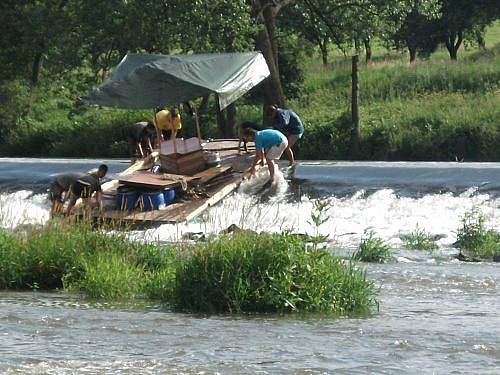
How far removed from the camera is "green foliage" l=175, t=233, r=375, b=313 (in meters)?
13.1

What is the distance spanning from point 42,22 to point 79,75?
230 cm

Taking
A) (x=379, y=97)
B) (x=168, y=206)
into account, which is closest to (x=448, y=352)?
(x=168, y=206)

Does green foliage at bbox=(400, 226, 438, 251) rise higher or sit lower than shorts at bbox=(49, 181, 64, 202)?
lower

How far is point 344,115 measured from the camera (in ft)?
123

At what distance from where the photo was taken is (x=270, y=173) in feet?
87.2

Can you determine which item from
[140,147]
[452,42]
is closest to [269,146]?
[140,147]

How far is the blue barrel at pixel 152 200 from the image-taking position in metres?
24.3

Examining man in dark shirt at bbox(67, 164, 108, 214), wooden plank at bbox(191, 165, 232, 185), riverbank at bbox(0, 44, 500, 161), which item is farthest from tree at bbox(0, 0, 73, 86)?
man in dark shirt at bbox(67, 164, 108, 214)

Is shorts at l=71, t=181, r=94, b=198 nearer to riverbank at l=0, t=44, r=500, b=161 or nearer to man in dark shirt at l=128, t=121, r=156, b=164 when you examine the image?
man in dark shirt at l=128, t=121, r=156, b=164

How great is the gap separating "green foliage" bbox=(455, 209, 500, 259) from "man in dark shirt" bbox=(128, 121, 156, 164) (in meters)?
10.6

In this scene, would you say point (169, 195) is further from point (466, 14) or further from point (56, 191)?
point (466, 14)

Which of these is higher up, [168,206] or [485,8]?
[485,8]

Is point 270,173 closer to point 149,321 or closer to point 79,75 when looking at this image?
point 149,321

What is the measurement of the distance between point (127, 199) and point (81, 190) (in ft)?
5.15
